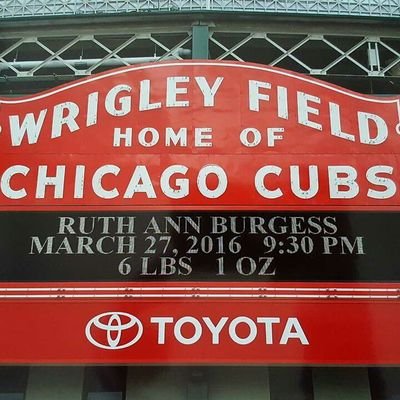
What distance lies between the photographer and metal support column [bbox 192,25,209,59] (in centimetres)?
1297

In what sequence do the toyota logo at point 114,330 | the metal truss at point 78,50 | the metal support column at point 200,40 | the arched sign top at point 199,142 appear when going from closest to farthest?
the toyota logo at point 114,330 < the arched sign top at point 199,142 < the metal support column at point 200,40 < the metal truss at point 78,50

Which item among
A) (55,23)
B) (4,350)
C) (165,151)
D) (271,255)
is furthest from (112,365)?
(55,23)

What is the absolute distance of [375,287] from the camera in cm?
1064

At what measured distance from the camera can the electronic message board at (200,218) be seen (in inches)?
408

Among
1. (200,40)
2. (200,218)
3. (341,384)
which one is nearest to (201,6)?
(200,40)

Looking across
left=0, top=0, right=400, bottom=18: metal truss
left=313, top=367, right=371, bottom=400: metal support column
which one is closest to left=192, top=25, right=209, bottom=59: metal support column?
left=0, top=0, right=400, bottom=18: metal truss

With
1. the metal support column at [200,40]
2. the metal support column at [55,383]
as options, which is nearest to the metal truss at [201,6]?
the metal support column at [200,40]

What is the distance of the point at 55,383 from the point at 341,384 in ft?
14.3

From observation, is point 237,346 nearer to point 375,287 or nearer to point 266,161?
point 375,287

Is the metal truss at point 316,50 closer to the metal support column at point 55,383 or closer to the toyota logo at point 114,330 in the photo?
the toyota logo at point 114,330

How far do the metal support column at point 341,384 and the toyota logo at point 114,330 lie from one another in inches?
113

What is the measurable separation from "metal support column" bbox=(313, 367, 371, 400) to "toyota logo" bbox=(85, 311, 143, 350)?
113 inches

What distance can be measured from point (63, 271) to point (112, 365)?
1.65 meters

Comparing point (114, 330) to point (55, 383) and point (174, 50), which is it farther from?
point (174, 50)
